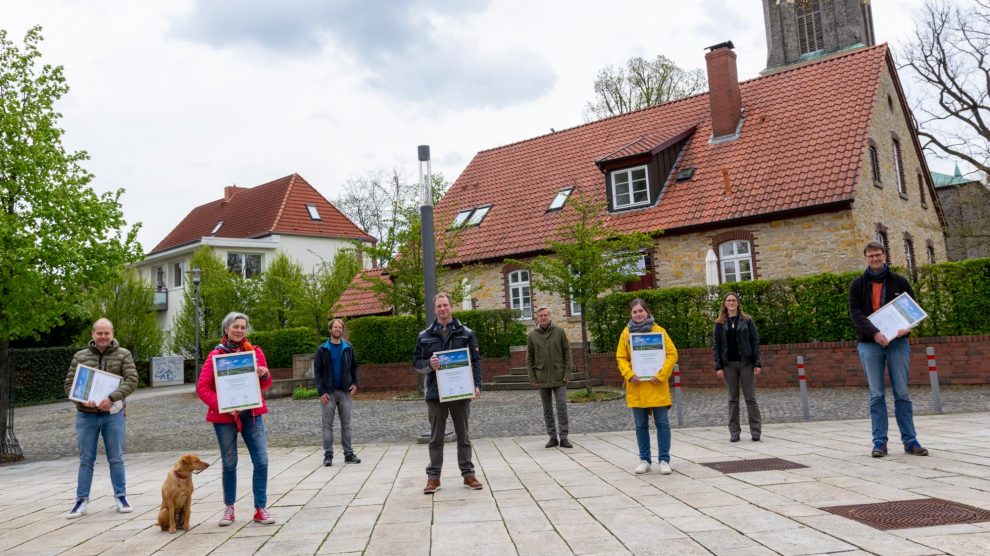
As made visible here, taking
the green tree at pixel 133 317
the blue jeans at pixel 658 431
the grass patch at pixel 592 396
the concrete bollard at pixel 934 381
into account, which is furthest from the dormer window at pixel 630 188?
the green tree at pixel 133 317

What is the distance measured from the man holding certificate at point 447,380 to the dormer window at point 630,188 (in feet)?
55.1

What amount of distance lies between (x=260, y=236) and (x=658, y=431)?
125ft

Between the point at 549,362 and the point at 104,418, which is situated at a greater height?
the point at 549,362

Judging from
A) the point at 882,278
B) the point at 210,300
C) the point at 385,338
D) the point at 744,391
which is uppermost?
the point at 210,300

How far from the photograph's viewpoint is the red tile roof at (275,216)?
142 ft

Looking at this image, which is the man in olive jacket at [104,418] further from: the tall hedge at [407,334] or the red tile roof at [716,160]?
the red tile roof at [716,160]

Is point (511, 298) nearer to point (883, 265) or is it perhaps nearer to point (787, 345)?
point (787, 345)

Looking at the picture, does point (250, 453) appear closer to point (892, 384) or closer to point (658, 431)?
point (658, 431)

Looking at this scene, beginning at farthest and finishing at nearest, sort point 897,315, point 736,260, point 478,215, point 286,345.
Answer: point 478,215 < point 286,345 < point 736,260 < point 897,315

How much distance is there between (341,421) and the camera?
10.3 metres

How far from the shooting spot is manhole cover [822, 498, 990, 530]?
5.04 m

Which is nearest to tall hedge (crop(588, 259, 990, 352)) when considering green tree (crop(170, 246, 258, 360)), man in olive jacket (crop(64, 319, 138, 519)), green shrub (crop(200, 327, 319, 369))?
green shrub (crop(200, 327, 319, 369))

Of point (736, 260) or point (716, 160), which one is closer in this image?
point (736, 260)

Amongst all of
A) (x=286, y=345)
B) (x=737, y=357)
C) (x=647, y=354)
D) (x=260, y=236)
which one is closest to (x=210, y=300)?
(x=260, y=236)
